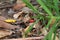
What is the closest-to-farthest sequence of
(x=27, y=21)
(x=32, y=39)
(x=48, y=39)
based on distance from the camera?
1. (x=48, y=39)
2. (x=32, y=39)
3. (x=27, y=21)

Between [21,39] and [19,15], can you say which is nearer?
[21,39]

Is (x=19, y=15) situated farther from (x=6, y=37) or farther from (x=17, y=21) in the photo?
(x=6, y=37)

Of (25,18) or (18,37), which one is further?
(25,18)

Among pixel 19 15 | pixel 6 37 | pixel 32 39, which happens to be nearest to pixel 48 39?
pixel 32 39

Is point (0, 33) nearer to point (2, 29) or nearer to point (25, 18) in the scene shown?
point (2, 29)

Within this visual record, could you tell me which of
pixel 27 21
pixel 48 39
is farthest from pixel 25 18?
pixel 48 39

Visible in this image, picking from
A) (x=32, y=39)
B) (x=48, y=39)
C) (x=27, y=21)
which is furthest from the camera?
(x=27, y=21)

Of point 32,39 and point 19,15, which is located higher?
point 19,15

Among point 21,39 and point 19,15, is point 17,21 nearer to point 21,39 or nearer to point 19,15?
point 19,15

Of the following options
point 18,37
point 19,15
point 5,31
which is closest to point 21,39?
point 18,37
